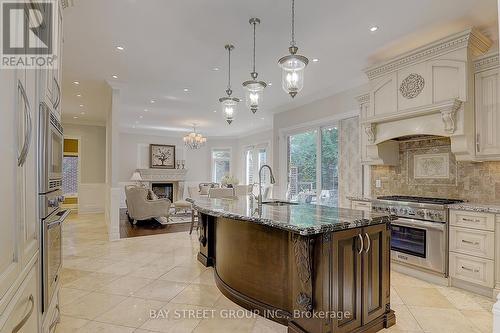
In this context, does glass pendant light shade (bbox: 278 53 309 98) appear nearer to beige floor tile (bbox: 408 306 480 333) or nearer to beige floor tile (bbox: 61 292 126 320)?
beige floor tile (bbox: 408 306 480 333)

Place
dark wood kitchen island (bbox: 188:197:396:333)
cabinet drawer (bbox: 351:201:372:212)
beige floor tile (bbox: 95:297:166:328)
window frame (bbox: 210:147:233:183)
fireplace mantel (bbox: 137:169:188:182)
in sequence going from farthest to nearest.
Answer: window frame (bbox: 210:147:233:183)
fireplace mantel (bbox: 137:169:188:182)
cabinet drawer (bbox: 351:201:372:212)
beige floor tile (bbox: 95:297:166:328)
dark wood kitchen island (bbox: 188:197:396:333)

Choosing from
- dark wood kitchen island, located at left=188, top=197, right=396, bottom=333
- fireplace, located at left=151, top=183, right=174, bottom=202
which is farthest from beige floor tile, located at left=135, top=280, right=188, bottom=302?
fireplace, located at left=151, top=183, right=174, bottom=202

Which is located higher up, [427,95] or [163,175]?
[427,95]

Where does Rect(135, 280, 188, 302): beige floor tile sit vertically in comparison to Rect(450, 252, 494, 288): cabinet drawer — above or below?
below

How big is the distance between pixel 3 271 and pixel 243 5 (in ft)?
9.14

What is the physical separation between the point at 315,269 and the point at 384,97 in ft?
9.92

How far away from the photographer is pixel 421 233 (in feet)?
11.0

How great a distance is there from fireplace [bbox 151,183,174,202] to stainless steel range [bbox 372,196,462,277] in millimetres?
8787

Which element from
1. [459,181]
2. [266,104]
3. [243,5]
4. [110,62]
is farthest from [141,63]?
[459,181]

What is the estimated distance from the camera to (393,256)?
3.66m

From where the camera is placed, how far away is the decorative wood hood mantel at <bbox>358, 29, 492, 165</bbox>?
10.2 feet

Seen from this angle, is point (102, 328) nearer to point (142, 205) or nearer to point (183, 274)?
point (183, 274)

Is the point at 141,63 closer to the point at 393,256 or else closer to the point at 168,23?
the point at 168,23

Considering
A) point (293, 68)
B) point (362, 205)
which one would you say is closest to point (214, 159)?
point (362, 205)
